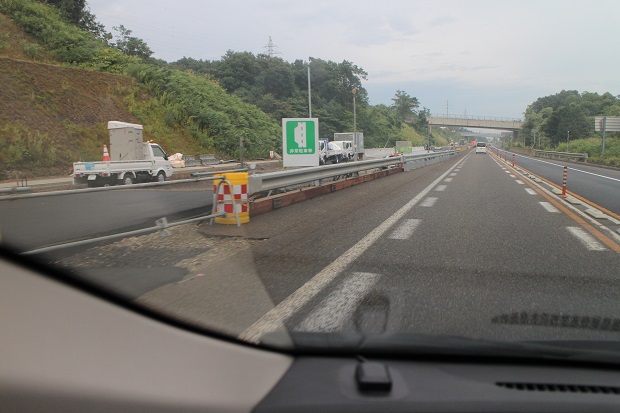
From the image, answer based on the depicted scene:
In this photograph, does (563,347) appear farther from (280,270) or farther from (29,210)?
(29,210)

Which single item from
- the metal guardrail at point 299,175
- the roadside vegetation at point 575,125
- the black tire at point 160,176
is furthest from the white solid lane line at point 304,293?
the roadside vegetation at point 575,125

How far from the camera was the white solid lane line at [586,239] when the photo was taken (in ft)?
22.6

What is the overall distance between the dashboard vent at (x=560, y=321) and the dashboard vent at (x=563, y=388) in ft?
4.38

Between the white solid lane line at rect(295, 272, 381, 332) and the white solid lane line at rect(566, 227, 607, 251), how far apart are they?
12.5 feet

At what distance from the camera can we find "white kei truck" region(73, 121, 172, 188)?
562 inches

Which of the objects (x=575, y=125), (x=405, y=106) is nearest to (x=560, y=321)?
(x=575, y=125)

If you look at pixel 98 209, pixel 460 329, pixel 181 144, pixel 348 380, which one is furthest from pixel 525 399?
Result: pixel 181 144

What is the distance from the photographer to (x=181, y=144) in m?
32.2

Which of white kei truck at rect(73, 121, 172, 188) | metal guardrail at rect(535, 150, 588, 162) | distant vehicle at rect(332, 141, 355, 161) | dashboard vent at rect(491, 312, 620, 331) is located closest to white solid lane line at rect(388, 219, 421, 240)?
dashboard vent at rect(491, 312, 620, 331)

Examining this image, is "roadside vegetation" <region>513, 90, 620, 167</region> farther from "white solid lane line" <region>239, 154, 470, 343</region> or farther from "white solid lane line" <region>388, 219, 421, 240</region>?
"white solid lane line" <region>239, 154, 470, 343</region>

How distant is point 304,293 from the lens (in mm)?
4660

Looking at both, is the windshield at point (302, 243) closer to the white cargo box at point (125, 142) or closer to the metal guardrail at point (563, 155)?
the white cargo box at point (125, 142)

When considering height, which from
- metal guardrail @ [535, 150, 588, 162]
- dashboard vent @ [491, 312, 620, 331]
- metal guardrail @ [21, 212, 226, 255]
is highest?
metal guardrail @ [21, 212, 226, 255]

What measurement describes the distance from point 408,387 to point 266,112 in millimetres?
26947
